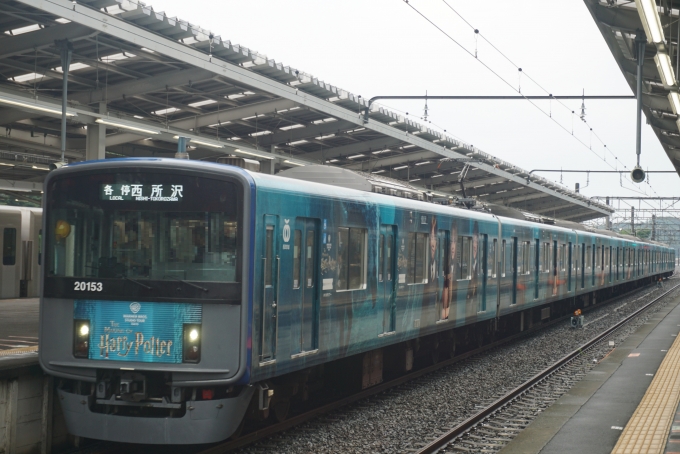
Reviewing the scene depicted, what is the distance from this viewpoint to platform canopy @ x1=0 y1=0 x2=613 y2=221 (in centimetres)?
1382

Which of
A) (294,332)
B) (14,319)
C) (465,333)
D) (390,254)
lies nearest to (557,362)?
(465,333)

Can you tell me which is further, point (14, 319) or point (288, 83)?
point (288, 83)

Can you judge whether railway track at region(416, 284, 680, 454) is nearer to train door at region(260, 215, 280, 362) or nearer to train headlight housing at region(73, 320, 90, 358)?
train door at region(260, 215, 280, 362)

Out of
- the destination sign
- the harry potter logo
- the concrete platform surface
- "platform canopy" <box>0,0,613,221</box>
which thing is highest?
"platform canopy" <box>0,0,613,221</box>

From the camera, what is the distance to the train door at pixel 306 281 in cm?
830

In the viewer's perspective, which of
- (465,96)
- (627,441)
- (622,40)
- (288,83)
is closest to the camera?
(627,441)

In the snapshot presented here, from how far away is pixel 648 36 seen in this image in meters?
10.7

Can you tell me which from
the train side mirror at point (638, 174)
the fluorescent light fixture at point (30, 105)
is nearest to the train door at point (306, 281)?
the fluorescent light fixture at point (30, 105)

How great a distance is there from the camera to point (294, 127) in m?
22.5

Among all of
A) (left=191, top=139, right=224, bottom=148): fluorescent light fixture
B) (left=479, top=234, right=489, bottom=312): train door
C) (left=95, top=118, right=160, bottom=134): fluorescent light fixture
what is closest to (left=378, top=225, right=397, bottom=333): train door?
(left=479, top=234, right=489, bottom=312): train door

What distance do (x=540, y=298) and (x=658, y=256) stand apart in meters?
36.4

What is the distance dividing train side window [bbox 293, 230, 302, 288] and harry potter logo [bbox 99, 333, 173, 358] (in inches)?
61.8

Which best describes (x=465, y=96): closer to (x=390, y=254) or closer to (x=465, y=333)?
(x=465, y=333)

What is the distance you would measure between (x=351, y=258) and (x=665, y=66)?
578 centimetres
